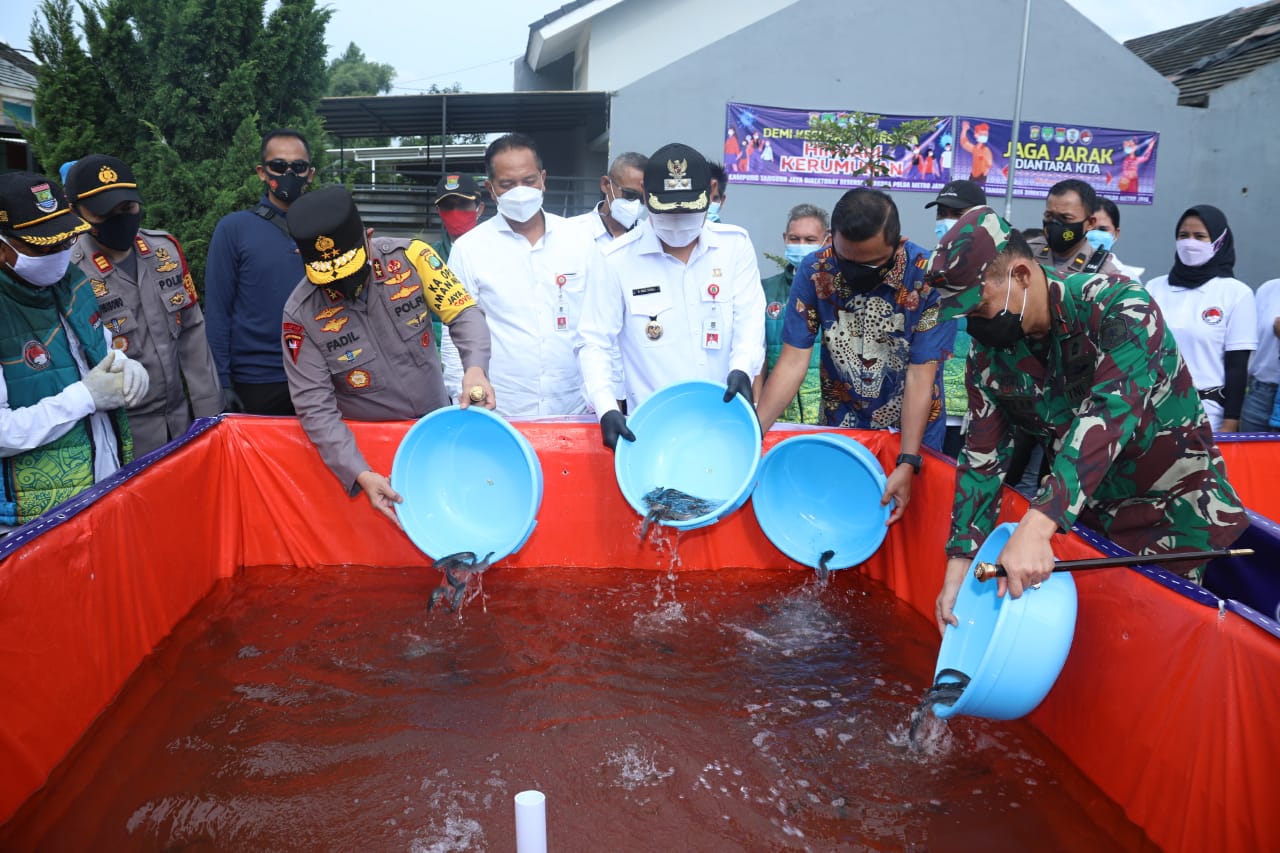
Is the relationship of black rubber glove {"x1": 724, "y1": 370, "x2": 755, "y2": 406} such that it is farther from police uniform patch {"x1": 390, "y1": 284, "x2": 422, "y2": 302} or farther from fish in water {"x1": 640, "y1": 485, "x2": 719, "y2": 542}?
police uniform patch {"x1": 390, "y1": 284, "x2": 422, "y2": 302}

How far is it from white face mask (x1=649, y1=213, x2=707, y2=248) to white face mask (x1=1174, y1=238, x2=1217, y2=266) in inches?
114

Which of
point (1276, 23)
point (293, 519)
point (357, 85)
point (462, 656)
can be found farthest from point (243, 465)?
point (357, 85)

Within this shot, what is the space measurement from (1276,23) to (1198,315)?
13.9 meters

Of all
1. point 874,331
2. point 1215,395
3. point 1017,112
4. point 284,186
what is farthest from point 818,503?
point 1017,112

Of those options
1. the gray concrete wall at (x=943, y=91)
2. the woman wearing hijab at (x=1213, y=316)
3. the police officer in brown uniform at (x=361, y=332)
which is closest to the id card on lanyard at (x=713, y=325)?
the police officer in brown uniform at (x=361, y=332)

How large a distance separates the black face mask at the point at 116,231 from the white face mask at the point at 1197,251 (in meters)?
5.13

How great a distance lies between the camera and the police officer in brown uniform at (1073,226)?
454 cm

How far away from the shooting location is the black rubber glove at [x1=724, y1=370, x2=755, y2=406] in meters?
3.53

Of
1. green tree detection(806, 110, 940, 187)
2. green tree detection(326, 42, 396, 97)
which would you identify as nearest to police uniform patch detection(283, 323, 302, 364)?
green tree detection(806, 110, 940, 187)

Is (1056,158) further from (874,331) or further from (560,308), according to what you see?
(560,308)

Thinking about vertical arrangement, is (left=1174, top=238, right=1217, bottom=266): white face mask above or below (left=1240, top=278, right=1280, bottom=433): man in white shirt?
above

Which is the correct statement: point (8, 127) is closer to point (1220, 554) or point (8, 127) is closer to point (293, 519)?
point (293, 519)

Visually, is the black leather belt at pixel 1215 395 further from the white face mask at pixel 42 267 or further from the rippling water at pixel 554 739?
the white face mask at pixel 42 267

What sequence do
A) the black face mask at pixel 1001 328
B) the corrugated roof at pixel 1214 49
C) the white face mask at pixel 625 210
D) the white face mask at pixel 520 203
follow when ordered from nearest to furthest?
the black face mask at pixel 1001 328, the white face mask at pixel 520 203, the white face mask at pixel 625 210, the corrugated roof at pixel 1214 49
